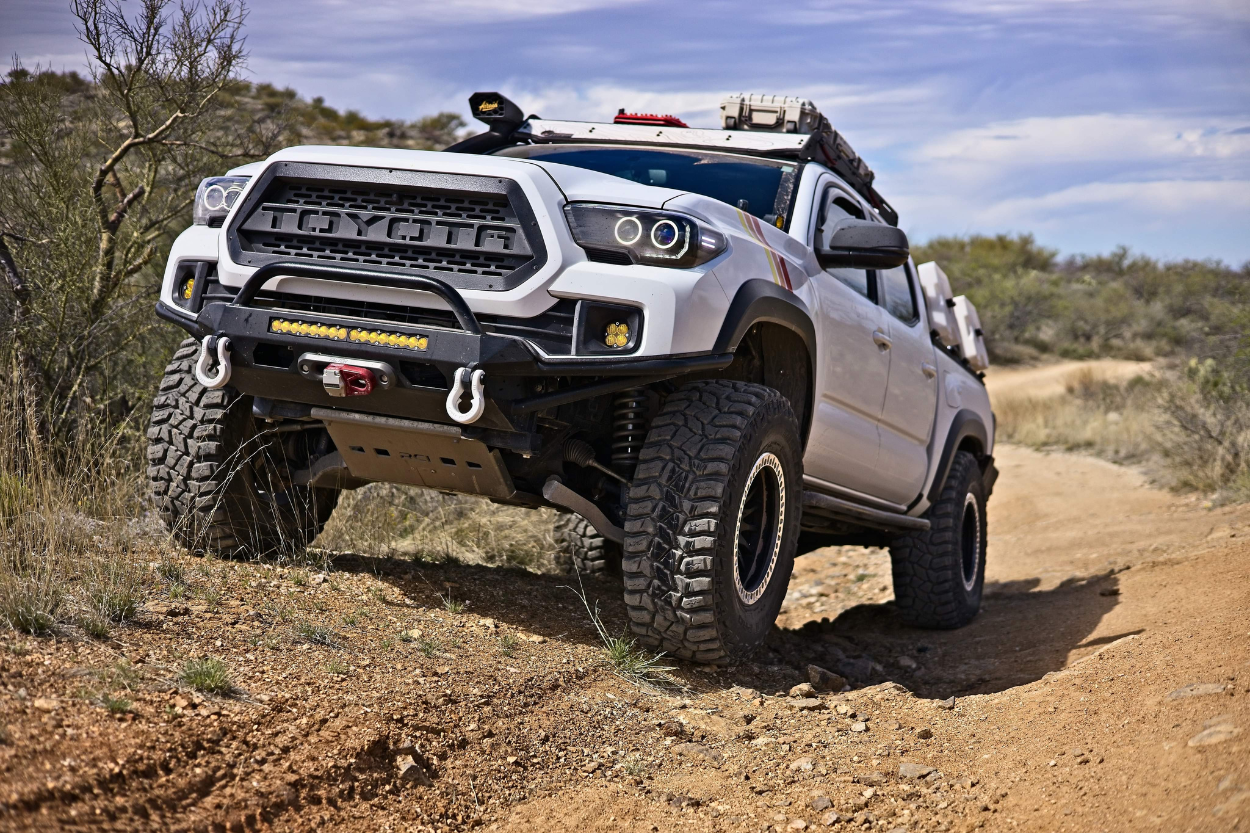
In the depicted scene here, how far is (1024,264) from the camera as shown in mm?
42938

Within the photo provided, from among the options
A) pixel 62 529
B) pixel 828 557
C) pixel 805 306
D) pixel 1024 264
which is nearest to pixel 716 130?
pixel 805 306

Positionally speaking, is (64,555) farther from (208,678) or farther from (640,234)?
(640,234)

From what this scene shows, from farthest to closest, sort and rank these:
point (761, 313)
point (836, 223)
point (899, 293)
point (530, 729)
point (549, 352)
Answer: point (899, 293), point (836, 223), point (761, 313), point (549, 352), point (530, 729)

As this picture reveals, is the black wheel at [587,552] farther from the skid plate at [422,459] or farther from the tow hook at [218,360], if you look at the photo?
the tow hook at [218,360]

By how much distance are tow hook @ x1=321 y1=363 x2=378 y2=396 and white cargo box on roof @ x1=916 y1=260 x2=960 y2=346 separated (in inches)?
160

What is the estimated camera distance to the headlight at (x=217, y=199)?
13.8 feet

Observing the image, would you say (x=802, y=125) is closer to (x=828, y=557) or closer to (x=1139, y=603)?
(x=1139, y=603)

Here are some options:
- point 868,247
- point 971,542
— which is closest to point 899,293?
point 868,247

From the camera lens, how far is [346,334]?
3.69 metres

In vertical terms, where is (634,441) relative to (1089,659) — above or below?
above

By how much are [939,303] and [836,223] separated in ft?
6.17

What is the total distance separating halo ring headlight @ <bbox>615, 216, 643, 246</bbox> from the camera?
374cm

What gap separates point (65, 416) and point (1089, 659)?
5.32 metres

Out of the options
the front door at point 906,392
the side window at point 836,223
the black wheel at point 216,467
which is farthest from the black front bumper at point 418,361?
the front door at point 906,392
